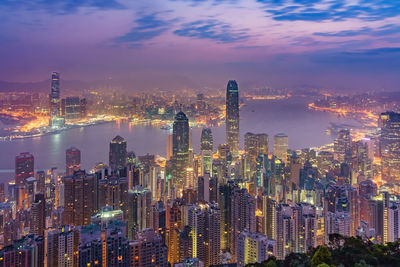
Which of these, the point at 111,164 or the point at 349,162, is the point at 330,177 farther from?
the point at 111,164

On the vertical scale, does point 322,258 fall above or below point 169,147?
below

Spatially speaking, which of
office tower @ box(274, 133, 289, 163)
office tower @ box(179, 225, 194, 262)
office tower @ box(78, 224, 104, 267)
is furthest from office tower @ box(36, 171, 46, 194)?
office tower @ box(274, 133, 289, 163)

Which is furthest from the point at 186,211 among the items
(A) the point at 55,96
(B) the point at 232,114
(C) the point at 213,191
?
(B) the point at 232,114

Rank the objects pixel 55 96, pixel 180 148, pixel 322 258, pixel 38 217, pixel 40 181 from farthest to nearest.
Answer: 1. pixel 180 148
2. pixel 55 96
3. pixel 40 181
4. pixel 38 217
5. pixel 322 258

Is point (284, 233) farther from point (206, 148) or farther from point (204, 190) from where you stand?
point (206, 148)

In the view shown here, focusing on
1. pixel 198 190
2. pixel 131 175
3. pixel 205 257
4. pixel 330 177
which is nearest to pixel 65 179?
pixel 131 175

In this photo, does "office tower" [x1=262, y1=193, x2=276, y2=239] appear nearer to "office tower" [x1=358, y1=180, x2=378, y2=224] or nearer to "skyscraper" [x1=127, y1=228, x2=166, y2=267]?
"office tower" [x1=358, y1=180, x2=378, y2=224]

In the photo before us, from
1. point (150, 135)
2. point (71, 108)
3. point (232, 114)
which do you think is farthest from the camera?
point (232, 114)
